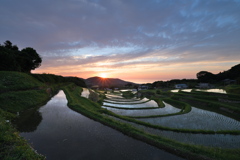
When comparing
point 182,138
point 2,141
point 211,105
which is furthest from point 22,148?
point 211,105

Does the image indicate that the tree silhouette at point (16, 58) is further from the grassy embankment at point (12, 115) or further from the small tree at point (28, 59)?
the grassy embankment at point (12, 115)

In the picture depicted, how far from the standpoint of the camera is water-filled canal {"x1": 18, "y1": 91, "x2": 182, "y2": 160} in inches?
262

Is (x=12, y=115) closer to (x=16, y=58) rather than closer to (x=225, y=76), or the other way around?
(x=16, y=58)

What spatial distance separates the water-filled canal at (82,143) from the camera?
664cm

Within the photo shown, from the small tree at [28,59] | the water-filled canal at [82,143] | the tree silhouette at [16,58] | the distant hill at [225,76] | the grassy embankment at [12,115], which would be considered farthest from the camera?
the distant hill at [225,76]

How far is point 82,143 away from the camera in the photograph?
7.69m

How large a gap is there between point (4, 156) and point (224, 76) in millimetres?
112589

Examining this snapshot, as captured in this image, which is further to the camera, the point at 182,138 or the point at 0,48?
the point at 0,48

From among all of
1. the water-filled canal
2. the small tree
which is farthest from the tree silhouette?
the water-filled canal

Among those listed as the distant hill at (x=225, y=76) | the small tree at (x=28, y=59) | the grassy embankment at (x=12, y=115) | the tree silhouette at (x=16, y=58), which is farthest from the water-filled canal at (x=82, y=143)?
the distant hill at (x=225, y=76)

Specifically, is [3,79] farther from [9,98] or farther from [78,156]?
[78,156]

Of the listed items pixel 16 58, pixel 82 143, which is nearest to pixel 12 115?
pixel 82 143

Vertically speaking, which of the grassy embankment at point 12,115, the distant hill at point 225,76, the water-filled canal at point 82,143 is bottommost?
the water-filled canal at point 82,143

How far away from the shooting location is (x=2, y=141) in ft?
19.2
